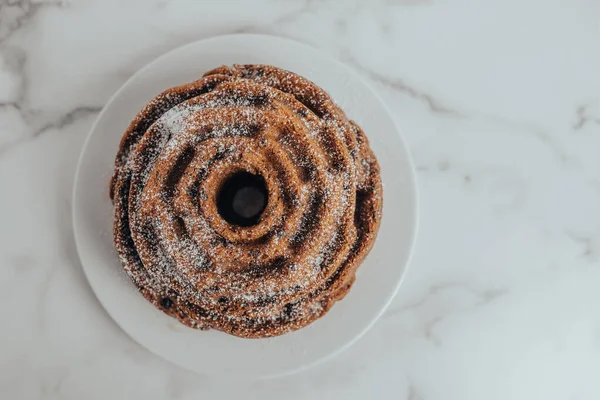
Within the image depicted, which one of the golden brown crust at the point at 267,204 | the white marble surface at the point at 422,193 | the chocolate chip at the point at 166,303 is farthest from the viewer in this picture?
the white marble surface at the point at 422,193

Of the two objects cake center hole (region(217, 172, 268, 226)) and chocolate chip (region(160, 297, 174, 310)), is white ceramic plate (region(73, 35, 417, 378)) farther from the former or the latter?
cake center hole (region(217, 172, 268, 226))

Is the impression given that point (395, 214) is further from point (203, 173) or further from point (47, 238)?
point (47, 238)

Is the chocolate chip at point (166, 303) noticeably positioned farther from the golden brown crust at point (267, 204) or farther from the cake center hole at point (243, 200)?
the cake center hole at point (243, 200)

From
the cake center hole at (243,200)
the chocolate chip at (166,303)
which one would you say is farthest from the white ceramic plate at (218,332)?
the cake center hole at (243,200)

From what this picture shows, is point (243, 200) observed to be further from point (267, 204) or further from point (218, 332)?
point (218, 332)

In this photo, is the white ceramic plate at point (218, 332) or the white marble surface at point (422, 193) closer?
the white ceramic plate at point (218, 332)

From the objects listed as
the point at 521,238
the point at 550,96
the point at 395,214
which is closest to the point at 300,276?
the point at 395,214

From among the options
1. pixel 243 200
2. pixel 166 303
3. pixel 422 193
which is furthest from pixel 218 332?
pixel 422 193

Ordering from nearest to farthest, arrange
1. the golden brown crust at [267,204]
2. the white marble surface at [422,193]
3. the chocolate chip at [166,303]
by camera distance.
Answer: the golden brown crust at [267,204] < the chocolate chip at [166,303] < the white marble surface at [422,193]
